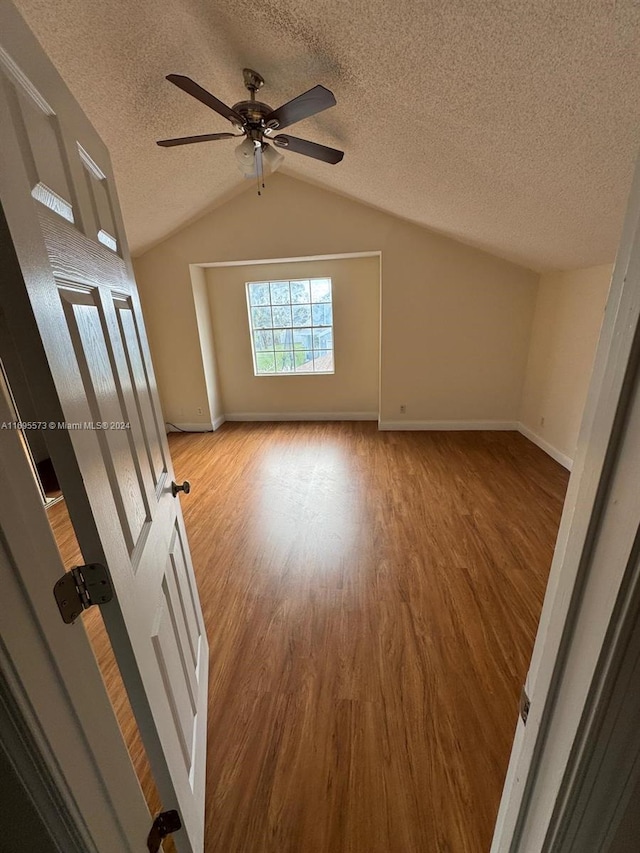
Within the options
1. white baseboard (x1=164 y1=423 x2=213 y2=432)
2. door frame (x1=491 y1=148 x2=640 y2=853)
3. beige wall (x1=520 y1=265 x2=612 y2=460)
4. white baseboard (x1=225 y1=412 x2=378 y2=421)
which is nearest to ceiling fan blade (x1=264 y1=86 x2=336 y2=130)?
door frame (x1=491 y1=148 x2=640 y2=853)

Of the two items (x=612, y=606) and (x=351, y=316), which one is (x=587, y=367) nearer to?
(x=351, y=316)

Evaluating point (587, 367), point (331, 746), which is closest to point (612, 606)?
point (331, 746)

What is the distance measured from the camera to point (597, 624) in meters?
0.44

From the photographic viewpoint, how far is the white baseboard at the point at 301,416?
4867 mm

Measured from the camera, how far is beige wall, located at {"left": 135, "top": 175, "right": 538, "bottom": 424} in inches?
150

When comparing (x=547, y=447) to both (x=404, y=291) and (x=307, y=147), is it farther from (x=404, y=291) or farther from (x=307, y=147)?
(x=307, y=147)

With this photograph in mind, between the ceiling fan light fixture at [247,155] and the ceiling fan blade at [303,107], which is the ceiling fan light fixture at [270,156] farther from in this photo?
the ceiling fan blade at [303,107]

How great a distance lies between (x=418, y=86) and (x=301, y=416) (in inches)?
152

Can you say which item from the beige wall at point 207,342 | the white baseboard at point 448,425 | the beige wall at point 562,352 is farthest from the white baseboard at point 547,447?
the beige wall at point 207,342

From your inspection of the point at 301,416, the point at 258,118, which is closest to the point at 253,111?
the point at 258,118

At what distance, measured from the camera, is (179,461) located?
12.5 feet

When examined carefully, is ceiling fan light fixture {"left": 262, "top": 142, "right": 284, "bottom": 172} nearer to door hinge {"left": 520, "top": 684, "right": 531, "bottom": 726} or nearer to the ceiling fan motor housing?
the ceiling fan motor housing

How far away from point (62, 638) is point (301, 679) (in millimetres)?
1280

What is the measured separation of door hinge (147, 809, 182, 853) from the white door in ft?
0.08
